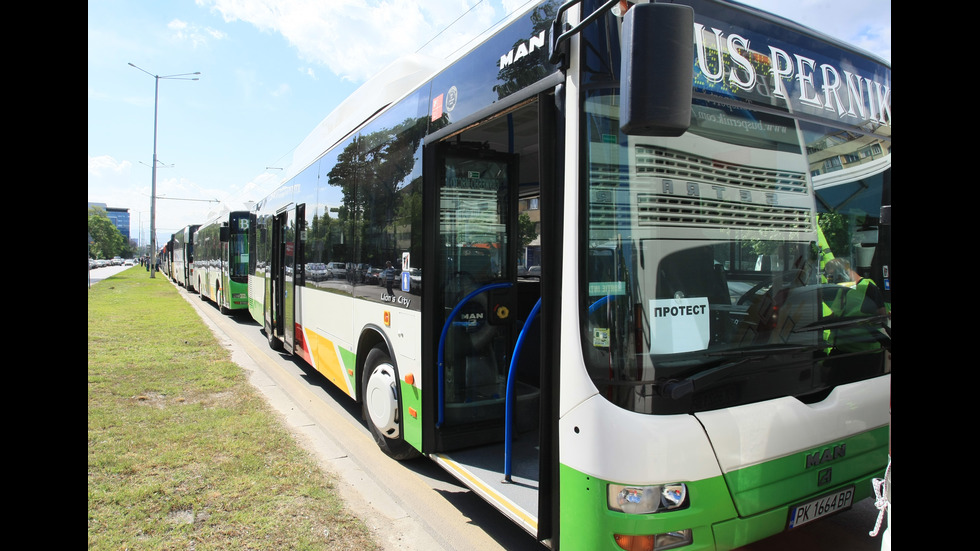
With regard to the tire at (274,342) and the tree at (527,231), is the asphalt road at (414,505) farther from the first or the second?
Answer: the tire at (274,342)

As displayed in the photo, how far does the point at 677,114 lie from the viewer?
2.05m

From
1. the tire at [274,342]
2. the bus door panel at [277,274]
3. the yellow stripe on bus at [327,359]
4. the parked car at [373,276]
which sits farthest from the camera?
the tire at [274,342]

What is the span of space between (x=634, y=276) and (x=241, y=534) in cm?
286

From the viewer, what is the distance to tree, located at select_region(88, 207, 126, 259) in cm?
8656

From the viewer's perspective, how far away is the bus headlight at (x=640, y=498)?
2.38 meters

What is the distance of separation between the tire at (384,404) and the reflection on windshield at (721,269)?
94.1 inches

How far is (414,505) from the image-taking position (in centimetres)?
409

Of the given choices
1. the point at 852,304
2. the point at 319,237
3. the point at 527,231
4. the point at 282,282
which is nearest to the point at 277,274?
the point at 282,282

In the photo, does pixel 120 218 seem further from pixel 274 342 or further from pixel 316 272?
pixel 316 272

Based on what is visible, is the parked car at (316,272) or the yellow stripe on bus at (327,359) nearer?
the yellow stripe on bus at (327,359)

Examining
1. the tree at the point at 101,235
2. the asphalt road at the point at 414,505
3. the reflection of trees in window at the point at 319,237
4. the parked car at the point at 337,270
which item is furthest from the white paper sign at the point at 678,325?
the tree at the point at 101,235

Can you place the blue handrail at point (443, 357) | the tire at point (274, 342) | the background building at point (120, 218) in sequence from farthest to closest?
the background building at point (120, 218), the tire at point (274, 342), the blue handrail at point (443, 357)
